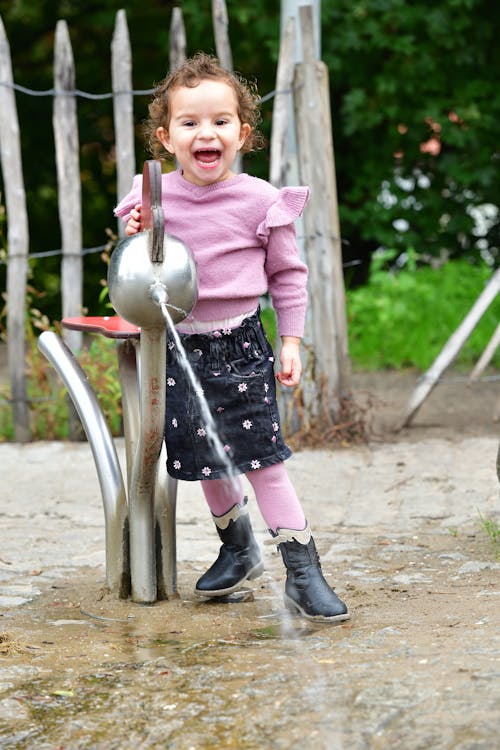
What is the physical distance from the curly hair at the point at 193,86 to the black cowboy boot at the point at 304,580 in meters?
0.97

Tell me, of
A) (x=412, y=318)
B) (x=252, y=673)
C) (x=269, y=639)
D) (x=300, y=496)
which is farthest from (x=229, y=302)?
(x=412, y=318)

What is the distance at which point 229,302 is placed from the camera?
9.00 ft

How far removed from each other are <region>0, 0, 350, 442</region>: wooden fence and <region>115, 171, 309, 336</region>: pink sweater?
2.20 m

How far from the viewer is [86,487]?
441cm

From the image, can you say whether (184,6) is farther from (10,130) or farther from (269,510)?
(269,510)

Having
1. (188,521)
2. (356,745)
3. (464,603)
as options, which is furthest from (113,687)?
(188,521)

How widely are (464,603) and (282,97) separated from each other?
114 inches

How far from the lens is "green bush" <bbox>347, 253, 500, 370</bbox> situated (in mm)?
6773

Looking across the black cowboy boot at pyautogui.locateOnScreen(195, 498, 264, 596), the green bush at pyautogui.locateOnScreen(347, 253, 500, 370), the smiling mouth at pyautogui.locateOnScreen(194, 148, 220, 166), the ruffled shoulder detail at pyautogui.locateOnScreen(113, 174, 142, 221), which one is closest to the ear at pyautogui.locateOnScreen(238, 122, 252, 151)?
the smiling mouth at pyautogui.locateOnScreen(194, 148, 220, 166)

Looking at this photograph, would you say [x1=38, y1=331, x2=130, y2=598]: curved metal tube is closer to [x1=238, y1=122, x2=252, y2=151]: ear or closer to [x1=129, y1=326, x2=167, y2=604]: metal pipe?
[x1=129, y1=326, x2=167, y2=604]: metal pipe

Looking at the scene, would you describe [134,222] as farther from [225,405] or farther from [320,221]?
[320,221]

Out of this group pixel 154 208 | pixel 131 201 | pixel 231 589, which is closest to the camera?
pixel 154 208

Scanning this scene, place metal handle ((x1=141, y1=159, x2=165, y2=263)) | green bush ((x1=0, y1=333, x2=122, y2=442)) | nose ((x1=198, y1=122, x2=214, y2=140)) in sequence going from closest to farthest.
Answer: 1. metal handle ((x1=141, y1=159, x2=165, y2=263))
2. nose ((x1=198, y1=122, x2=214, y2=140))
3. green bush ((x1=0, y1=333, x2=122, y2=442))

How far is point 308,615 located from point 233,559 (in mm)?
307
